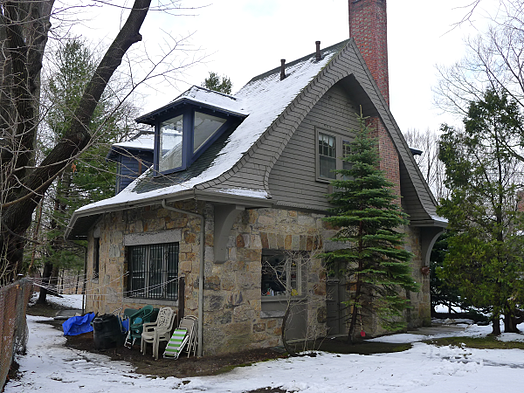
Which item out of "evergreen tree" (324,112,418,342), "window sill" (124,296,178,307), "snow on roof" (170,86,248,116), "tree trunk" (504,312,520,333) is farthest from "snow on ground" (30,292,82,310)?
"tree trunk" (504,312,520,333)

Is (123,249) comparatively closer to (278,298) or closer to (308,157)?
(278,298)

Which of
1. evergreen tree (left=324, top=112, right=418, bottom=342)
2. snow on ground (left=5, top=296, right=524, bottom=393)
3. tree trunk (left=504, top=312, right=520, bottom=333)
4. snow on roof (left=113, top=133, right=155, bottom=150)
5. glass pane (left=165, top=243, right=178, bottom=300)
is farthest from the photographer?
snow on roof (left=113, top=133, right=155, bottom=150)

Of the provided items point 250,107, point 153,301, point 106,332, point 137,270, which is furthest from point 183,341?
point 250,107

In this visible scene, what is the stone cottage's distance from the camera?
28.9 feet

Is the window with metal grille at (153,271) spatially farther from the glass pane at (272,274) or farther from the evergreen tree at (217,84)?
the evergreen tree at (217,84)

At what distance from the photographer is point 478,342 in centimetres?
995

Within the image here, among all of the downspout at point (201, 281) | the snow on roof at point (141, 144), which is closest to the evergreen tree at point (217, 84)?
the snow on roof at point (141, 144)

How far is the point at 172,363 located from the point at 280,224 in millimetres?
3589

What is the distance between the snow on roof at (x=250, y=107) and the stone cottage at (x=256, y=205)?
0.05 meters

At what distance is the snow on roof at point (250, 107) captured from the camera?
8.96m

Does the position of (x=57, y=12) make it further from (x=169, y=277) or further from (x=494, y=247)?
(x=494, y=247)

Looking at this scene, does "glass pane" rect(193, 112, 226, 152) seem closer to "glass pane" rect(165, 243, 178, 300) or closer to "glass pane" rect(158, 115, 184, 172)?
"glass pane" rect(158, 115, 184, 172)

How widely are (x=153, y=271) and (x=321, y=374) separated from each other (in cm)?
466

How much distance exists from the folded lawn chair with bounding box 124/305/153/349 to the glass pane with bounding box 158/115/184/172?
3196 millimetres
